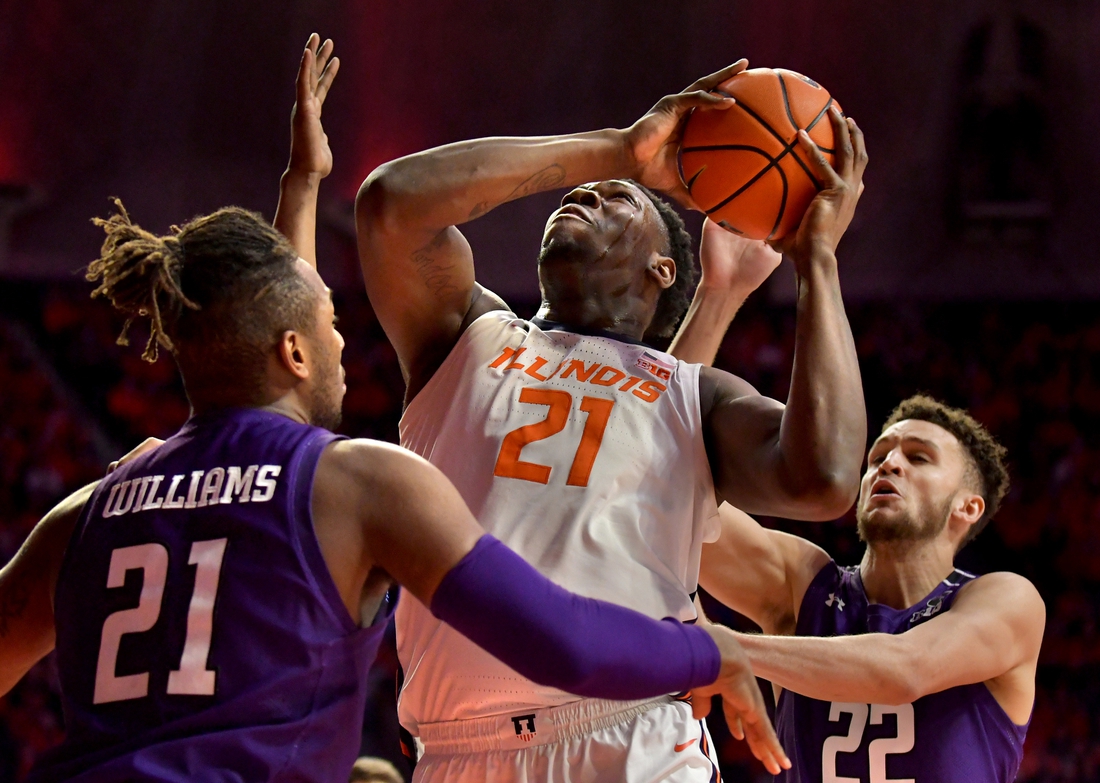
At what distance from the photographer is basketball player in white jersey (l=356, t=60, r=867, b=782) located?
264 cm

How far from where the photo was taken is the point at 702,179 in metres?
3.07

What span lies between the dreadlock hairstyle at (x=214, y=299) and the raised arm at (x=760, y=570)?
2155 millimetres

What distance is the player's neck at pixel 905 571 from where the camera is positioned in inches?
157

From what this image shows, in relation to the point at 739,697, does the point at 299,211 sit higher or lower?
higher

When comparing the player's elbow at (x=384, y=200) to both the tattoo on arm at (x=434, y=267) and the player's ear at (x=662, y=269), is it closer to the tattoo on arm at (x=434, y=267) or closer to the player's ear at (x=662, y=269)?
the tattoo on arm at (x=434, y=267)

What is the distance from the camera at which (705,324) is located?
140 inches

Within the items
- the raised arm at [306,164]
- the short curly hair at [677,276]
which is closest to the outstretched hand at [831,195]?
the short curly hair at [677,276]

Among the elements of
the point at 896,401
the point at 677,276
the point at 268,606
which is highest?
the point at 677,276

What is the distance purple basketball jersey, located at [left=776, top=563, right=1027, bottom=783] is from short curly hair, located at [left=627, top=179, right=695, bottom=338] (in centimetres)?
121

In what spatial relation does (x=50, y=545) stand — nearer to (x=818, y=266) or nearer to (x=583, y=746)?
(x=583, y=746)

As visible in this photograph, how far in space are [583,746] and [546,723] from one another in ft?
0.32

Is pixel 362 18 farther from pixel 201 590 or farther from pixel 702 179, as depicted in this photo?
pixel 201 590

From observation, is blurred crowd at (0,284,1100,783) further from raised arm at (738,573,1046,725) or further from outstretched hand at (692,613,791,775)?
outstretched hand at (692,613,791,775)

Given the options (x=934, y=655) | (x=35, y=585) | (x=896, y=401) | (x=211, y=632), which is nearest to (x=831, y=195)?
(x=934, y=655)
